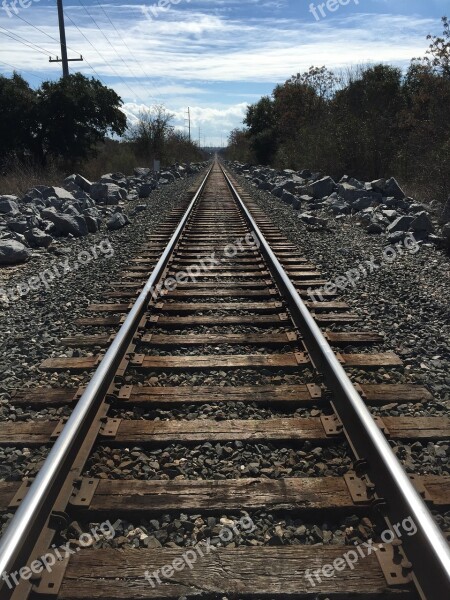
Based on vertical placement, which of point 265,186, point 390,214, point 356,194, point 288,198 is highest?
point 265,186

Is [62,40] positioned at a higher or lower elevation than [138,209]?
higher

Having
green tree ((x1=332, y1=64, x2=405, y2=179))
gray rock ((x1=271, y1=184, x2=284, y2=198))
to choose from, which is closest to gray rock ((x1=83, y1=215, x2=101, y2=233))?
gray rock ((x1=271, y1=184, x2=284, y2=198))

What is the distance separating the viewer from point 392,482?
243 centimetres

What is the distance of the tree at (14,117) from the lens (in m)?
22.1

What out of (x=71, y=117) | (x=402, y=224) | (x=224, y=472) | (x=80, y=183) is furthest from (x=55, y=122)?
(x=224, y=472)

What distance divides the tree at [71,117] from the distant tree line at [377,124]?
33.1 ft

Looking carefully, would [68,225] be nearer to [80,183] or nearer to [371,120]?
[80,183]

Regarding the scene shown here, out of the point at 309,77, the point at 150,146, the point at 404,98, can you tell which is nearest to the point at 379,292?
the point at 404,98

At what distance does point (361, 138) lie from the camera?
19141 mm

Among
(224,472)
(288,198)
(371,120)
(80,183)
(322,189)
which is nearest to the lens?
(224,472)

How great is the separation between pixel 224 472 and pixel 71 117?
2335 centimetres

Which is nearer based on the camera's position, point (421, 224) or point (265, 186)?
point (421, 224)

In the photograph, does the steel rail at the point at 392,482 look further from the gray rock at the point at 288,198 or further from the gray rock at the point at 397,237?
the gray rock at the point at 288,198

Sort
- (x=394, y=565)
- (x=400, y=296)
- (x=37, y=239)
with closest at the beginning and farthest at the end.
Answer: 1. (x=394, y=565)
2. (x=400, y=296)
3. (x=37, y=239)
